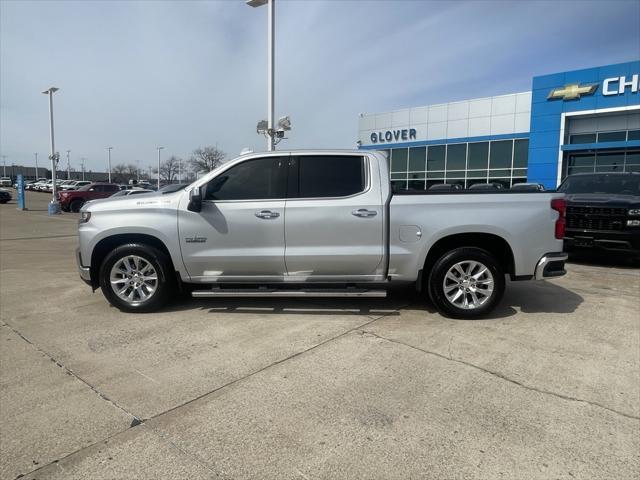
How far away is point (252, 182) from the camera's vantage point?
5.22 m

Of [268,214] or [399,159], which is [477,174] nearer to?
[399,159]

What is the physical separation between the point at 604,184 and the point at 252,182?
26.5ft

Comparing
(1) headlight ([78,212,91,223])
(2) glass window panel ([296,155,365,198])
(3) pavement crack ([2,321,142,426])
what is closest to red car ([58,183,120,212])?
(1) headlight ([78,212,91,223])

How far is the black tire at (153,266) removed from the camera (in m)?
5.17

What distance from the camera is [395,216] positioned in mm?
5027

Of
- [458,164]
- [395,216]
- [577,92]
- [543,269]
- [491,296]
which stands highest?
[577,92]

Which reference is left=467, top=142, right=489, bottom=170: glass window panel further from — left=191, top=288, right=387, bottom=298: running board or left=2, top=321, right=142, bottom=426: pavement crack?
left=2, top=321, right=142, bottom=426: pavement crack

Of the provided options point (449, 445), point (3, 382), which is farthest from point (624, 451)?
point (3, 382)

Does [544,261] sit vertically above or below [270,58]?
below

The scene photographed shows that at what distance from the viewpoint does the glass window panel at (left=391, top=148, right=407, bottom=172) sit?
32.0 metres

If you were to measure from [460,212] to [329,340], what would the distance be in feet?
6.78

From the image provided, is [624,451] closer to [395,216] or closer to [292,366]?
[292,366]

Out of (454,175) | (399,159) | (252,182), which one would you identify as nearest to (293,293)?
(252,182)

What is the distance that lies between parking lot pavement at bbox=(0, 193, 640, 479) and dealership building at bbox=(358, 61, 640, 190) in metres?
16.1
